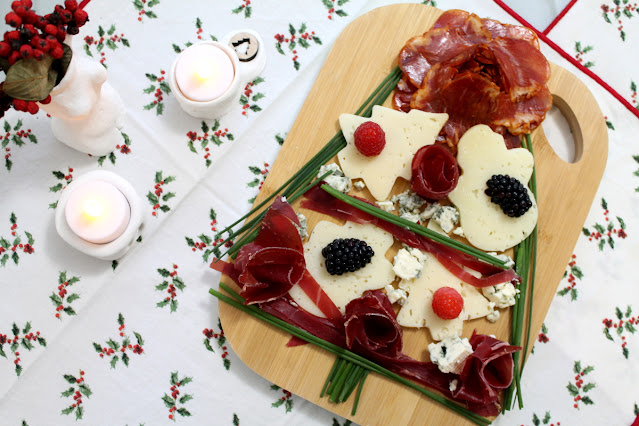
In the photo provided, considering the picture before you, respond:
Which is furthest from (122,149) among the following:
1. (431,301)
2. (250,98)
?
(431,301)

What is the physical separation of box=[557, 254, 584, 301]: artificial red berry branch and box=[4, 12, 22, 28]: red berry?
1.41 m

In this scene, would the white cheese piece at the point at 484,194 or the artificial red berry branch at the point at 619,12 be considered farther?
the artificial red berry branch at the point at 619,12

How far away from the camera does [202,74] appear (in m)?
1.23

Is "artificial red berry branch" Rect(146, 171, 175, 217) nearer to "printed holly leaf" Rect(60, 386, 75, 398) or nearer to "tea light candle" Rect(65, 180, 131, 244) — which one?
"tea light candle" Rect(65, 180, 131, 244)

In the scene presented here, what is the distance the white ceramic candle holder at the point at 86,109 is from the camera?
1.04 metres

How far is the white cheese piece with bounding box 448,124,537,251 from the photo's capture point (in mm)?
1234

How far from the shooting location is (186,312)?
132cm

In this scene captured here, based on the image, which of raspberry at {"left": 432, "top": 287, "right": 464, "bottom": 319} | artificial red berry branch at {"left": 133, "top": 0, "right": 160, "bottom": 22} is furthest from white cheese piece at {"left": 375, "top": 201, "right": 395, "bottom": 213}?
artificial red berry branch at {"left": 133, "top": 0, "right": 160, "bottom": 22}

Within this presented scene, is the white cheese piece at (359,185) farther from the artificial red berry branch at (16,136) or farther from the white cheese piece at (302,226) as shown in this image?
the artificial red berry branch at (16,136)

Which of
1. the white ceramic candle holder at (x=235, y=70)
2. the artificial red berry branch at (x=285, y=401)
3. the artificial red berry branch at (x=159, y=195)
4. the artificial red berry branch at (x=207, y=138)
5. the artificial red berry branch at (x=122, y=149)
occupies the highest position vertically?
the white ceramic candle holder at (x=235, y=70)

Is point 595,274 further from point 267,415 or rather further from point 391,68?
point 267,415

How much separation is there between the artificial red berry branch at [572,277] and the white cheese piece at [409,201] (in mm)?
491

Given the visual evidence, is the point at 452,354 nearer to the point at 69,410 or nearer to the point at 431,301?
the point at 431,301

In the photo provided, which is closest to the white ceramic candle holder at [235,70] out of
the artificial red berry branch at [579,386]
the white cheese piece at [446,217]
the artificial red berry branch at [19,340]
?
the white cheese piece at [446,217]
